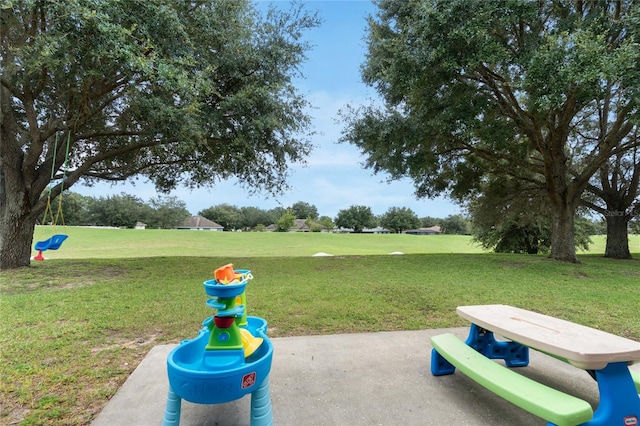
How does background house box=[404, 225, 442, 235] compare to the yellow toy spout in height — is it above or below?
above

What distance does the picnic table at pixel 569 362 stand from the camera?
1.76 m

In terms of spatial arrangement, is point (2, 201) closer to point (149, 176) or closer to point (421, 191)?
point (149, 176)

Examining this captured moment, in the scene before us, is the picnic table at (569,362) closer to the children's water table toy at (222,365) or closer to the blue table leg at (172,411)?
the children's water table toy at (222,365)

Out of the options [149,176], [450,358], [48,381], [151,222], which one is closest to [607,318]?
[450,358]

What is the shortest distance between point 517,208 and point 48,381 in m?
16.2

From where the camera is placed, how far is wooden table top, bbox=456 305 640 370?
1.80 meters

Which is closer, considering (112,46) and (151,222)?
(112,46)

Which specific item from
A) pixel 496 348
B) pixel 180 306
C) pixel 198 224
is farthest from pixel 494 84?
pixel 198 224

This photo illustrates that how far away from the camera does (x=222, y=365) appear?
1.97 m

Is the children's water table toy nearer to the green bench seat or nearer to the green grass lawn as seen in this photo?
the green grass lawn

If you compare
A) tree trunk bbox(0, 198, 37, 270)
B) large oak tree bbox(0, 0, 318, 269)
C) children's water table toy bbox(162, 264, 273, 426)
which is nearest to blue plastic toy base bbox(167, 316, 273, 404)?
children's water table toy bbox(162, 264, 273, 426)

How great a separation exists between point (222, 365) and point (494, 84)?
425 inches

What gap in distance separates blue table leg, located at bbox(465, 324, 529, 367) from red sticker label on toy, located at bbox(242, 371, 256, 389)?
216 cm

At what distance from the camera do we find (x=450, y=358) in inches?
97.2
